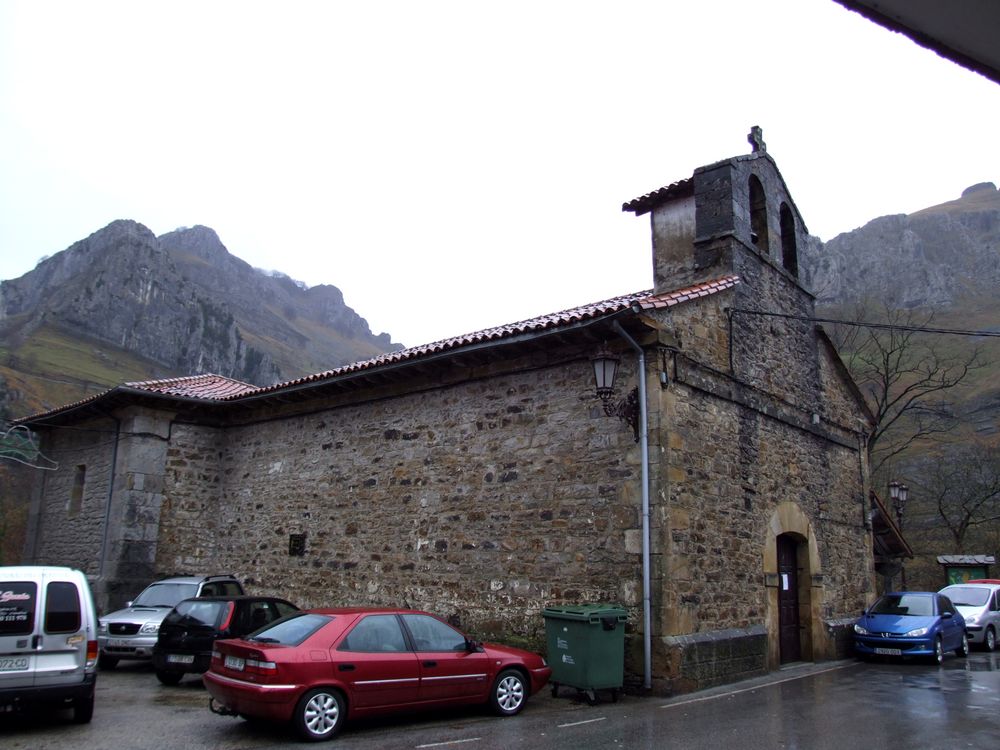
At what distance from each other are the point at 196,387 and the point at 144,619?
680cm

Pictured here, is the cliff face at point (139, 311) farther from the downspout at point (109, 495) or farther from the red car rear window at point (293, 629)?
the red car rear window at point (293, 629)

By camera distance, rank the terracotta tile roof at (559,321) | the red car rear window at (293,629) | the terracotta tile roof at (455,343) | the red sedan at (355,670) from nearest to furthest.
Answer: the red sedan at (355,670)
the red car rear window at (293,629)
the terracotta tile roof at (559,321)
the terracotta tile roof at (455,343)

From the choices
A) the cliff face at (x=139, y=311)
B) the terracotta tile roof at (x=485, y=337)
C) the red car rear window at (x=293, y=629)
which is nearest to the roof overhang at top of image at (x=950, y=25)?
the red car rear window at (x=293, y=629)

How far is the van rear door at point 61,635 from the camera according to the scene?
657 cm

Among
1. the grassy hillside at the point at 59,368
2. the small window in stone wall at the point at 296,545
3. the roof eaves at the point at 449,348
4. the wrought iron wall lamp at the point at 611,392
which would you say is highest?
the grassy hillside at the point at 59,368

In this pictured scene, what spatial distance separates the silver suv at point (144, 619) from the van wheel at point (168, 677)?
63 cm

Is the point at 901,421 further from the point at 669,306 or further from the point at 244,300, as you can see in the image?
the point at 244,300

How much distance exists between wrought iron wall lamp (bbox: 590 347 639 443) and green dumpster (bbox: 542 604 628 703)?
229 centimetres

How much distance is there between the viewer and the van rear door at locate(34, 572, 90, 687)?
657cm

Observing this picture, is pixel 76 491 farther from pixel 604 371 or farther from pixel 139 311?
pixel 139 311

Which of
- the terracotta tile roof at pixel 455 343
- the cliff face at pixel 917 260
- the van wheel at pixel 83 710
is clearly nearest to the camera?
the van wheel at pixel 83 710

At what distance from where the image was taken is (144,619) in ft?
34.4

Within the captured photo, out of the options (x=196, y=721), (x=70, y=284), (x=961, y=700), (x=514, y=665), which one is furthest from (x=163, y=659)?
(x=70, y=284)

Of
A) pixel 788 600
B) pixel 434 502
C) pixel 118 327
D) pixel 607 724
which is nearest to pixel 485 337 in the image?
pixel 434 502
